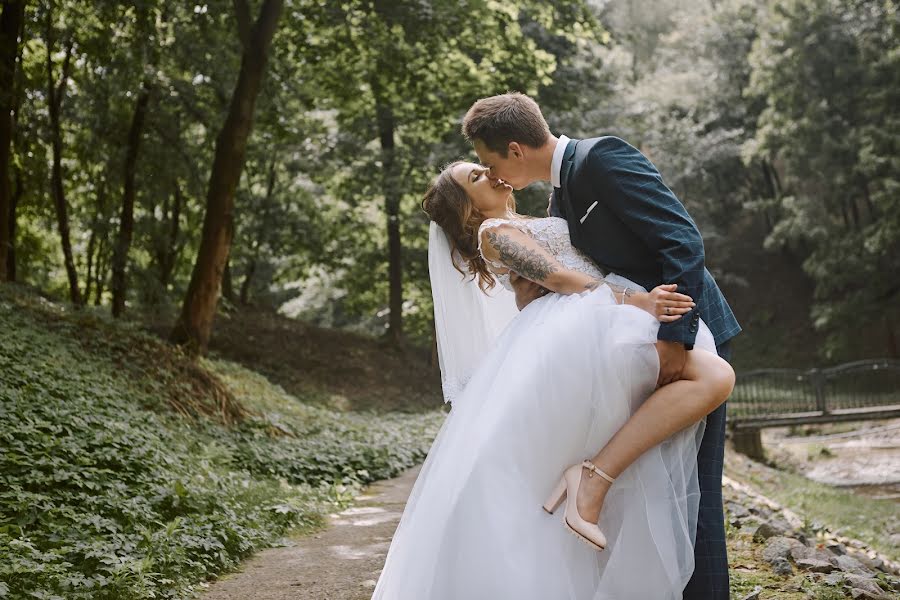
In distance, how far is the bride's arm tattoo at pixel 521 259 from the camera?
326cm

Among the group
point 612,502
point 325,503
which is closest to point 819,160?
point 325,503

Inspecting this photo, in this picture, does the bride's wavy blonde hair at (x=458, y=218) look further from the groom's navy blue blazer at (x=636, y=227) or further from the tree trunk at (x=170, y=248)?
the tree trunk at (x=170, y=248)

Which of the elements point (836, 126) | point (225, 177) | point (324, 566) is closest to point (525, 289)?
point (324, 566)

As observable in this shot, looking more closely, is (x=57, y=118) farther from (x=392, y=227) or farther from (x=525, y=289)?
(x=525, y=289)

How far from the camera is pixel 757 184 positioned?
35562 mm

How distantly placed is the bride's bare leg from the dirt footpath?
Result: 2055 mm

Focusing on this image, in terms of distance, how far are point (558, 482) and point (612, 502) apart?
0.65 feet

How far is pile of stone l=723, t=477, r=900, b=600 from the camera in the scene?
4.46m

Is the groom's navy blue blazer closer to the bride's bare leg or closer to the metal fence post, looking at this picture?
the bride's bare leg

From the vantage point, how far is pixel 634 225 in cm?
301

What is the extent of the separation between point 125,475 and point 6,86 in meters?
8.92

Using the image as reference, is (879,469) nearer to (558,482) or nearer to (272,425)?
(272,425)

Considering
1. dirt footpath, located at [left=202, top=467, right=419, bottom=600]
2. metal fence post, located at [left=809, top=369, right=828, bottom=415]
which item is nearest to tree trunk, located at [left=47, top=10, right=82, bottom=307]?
dirt footpath, located at [left=202, top=467, right=419, bottom=600]

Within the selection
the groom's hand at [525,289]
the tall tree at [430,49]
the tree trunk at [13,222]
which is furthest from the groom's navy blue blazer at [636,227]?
the tree trunk at [13,222]
